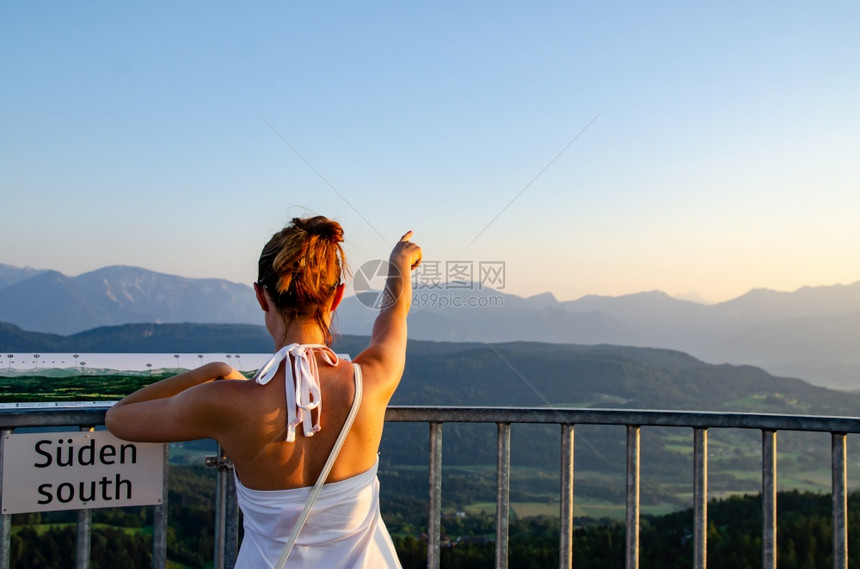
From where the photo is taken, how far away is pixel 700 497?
10.3ft

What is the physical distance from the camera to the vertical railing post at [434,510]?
319 cm

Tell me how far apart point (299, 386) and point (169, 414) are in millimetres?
349

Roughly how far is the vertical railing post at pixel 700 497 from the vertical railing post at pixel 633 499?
0.84 ft

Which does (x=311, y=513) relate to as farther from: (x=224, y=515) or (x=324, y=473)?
(x=224, y=515)

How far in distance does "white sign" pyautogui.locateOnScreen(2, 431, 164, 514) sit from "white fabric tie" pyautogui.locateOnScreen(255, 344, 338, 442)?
136cm

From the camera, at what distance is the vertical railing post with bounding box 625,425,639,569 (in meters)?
3.19

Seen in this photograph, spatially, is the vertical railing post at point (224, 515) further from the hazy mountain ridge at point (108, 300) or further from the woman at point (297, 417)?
the hazy mountain ridge at point (108, 300)

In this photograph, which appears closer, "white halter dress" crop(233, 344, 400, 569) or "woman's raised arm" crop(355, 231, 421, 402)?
"white halter dress" crop(233, 344, 400, 569)

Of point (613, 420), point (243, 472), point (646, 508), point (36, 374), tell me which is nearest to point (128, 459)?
point (36, 374)

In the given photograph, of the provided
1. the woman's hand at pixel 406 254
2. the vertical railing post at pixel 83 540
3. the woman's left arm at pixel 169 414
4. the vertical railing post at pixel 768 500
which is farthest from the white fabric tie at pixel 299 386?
the vertical railing post at pixel 768 500

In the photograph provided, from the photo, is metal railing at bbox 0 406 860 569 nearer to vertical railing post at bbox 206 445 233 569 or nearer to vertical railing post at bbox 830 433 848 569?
vertical railing post at bbox 830 433 848 569

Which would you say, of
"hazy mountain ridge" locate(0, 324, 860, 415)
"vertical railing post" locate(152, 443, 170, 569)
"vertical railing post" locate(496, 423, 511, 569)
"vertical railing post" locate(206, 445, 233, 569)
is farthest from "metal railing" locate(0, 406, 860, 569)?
"hazy mountain ridge" locate(0, 324, 860, 415)

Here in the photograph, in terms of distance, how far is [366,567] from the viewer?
77.6 inches

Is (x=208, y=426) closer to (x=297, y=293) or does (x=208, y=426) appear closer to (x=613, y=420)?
(x=297, y=293)
